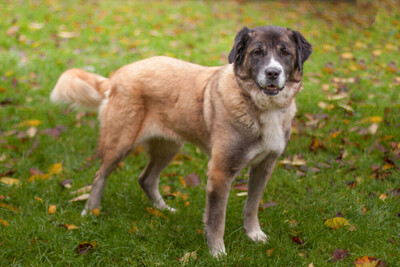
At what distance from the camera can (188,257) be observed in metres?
3.12

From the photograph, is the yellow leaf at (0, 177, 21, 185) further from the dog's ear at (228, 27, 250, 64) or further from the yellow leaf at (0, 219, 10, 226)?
the dog's ear at (228, 27, 250, 64)

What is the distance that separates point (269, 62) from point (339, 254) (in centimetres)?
154

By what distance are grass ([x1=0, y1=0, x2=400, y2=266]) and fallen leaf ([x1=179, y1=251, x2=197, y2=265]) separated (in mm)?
70

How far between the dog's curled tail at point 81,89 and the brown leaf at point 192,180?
121 centimetres

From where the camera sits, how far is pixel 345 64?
6785mm

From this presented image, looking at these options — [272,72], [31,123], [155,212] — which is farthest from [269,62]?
[31,123]

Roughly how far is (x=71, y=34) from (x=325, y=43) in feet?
16.6

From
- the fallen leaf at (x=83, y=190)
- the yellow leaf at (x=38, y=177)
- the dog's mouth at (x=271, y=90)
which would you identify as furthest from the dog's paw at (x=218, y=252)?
the yellow leaf at (x=38, y=177)

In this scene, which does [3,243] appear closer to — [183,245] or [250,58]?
[183,245]

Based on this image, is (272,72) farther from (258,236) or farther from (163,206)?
(163,206)

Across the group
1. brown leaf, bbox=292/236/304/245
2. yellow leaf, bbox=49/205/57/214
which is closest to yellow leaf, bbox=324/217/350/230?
brown leaf, bbox=292/236/304/245

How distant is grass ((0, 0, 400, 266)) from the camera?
3256 mm

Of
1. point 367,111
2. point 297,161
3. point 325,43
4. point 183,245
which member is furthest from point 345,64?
point 183,245

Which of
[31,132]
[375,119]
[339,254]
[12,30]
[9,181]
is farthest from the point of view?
[12,30]
